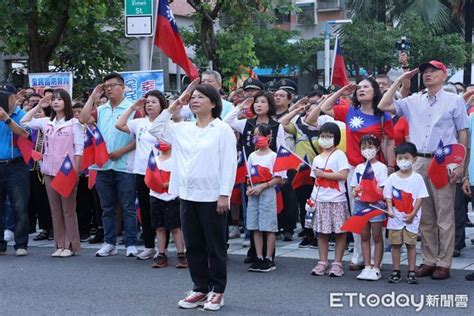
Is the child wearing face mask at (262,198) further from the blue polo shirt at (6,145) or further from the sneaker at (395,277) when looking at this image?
the blue polo shirt at (6,145)

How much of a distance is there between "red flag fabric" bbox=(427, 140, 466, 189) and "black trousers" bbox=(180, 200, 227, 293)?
89.1 inches

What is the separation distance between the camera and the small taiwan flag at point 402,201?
318 inches

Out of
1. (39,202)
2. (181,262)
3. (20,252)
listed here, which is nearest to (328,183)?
(181,262)

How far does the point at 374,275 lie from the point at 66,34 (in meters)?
12.5

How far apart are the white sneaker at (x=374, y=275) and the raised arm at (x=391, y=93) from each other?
63.1 inches

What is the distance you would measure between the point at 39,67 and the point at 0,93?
27.0 feet

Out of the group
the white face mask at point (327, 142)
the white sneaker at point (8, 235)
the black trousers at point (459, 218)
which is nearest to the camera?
the white face mask at point (327, 142)

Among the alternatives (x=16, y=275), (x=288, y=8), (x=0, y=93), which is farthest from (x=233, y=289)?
(x=288, y=8)

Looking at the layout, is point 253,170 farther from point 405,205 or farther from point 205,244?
point 205,244

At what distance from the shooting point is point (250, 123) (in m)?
9.43

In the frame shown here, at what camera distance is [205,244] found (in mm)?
7324

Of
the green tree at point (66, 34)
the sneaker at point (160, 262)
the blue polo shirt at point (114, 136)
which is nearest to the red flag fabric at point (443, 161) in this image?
the sneaker at point (160, 262)

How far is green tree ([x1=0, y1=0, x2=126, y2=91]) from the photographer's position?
1634cm

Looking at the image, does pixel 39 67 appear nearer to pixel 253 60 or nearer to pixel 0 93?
pixel 253 60
